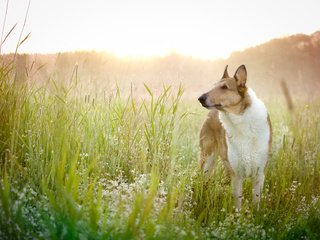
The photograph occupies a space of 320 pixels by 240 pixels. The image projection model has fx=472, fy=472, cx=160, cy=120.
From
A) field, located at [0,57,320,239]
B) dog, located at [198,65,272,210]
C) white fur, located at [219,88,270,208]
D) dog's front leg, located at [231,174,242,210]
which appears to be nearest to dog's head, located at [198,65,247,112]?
dog, located at [198,65,272,210]

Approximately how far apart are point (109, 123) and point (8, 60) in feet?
4.71

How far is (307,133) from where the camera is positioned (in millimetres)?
6961

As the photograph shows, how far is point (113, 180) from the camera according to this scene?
5.02 m

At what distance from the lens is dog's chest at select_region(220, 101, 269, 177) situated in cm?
567

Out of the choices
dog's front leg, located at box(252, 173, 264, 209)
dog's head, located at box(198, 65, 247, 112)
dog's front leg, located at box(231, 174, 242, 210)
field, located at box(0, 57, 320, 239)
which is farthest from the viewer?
dog's head, located at box(198, 65, 247, 112)

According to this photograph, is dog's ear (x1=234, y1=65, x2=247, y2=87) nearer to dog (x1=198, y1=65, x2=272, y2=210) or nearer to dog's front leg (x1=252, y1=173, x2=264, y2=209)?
dog (x1=198, y1=65, x2=272, y2=210)

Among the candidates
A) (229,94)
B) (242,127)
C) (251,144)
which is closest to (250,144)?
(251,144)

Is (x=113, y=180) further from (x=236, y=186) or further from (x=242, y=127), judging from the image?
(x=242, y=127)

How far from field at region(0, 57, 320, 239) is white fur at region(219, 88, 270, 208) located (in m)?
0.24

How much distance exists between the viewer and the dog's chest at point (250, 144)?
567 centimetres

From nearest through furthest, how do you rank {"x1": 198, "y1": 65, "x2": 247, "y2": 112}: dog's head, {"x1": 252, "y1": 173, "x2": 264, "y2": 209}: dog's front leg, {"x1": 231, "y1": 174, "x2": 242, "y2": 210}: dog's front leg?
{"x1": 231, "y1": 174, "x2": 242, "y2": 210}: dog's front leg
{"x1": 252, "y1": 173, "x2": 264, "y2": 209}: dog's front leg
{"x1": 198, "y1": 65, "x2": 247, "y2": 112}: dog's head

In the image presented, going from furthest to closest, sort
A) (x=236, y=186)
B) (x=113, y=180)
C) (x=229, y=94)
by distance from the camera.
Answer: (x=229, y=94), (x=236, y=186), (x=113, y=180)

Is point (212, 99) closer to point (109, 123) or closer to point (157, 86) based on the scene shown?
point (157, 86)

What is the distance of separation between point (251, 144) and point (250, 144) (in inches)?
0.5
